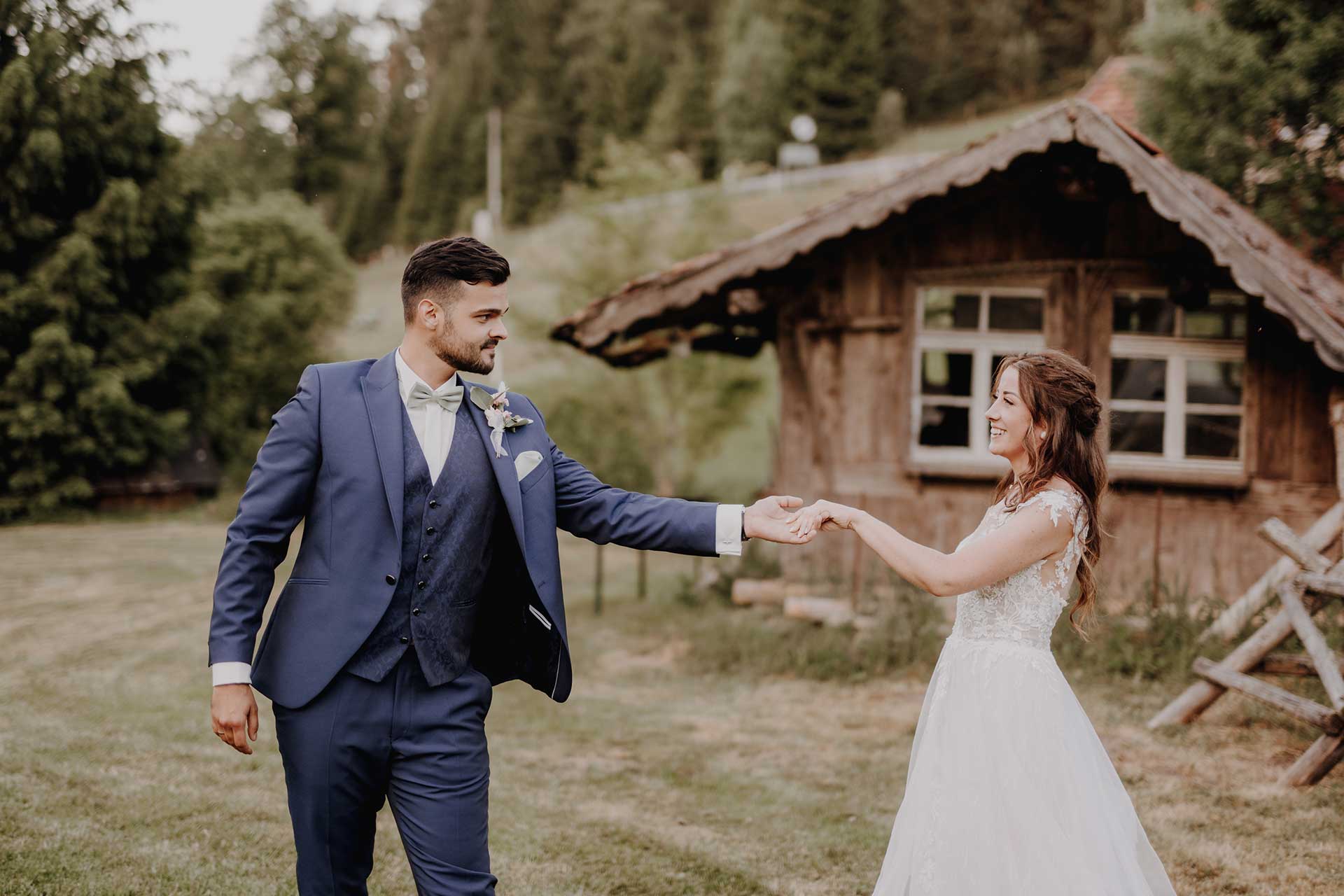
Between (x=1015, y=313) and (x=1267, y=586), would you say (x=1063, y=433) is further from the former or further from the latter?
(x=1015, y=313)

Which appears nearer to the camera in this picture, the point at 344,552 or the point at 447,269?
the point at 344,552

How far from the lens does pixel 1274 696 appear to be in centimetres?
595

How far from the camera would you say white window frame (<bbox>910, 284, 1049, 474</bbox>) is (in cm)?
941

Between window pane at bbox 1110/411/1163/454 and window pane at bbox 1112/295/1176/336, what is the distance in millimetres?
684

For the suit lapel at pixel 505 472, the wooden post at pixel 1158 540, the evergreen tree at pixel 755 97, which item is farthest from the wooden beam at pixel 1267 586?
the evergreen tree at pixel 755 97

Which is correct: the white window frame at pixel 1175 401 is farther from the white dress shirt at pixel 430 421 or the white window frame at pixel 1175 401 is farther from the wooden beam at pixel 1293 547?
the white dress shirt at pixel 430 421

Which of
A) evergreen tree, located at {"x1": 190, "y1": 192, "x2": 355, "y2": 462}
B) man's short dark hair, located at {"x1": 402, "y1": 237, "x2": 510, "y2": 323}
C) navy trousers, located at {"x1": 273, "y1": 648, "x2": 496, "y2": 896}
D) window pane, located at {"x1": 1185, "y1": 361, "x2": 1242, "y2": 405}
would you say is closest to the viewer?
navy trousers, located at {"x1": 273, "y1": 648, "x2": 496, "y2": 896}

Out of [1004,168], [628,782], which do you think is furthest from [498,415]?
[1004,168]

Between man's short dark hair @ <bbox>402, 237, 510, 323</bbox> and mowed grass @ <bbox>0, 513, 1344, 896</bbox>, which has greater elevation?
man's short dark hair @ <bbox>402, 237, 510, 323</bbox>

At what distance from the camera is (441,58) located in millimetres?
62875

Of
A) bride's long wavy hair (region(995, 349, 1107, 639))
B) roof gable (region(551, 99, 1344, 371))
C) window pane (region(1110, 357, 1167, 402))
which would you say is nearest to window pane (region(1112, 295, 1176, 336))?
window pane (region(1110, 357, 1167, 402))

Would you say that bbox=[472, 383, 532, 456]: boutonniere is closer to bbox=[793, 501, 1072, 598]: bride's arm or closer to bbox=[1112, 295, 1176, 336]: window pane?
bbox=[793, 501, 1072, 598]: bride's arm

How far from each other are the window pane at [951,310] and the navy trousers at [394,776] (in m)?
7.39

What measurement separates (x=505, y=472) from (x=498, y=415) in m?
0.20
